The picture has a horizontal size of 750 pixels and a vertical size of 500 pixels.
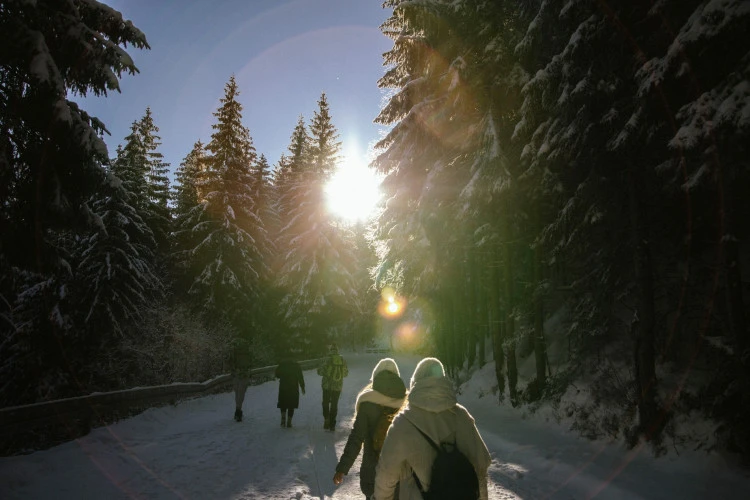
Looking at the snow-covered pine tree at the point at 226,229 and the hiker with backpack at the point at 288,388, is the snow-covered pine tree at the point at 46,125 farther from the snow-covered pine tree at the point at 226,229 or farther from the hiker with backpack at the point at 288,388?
the snow-covered pine tree at the point at 226,229

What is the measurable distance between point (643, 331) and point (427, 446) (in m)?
7.39

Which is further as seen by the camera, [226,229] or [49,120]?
[226,229]

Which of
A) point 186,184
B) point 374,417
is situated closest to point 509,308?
point 374,417

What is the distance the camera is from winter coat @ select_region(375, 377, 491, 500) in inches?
112

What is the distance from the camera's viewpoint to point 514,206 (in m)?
12.7

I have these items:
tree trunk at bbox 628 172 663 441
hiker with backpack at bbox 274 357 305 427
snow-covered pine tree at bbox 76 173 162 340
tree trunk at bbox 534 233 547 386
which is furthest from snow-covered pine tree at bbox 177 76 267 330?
tree trunk at bbox 628 172 663 441

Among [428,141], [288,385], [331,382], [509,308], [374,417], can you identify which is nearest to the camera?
[374,417]

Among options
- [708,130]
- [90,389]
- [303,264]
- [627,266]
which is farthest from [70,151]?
[303,264]

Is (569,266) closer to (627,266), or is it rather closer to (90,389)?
(627,266)

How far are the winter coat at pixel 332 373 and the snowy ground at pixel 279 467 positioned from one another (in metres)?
1.18

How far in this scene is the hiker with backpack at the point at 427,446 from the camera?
106 inches

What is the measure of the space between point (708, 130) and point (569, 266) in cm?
788

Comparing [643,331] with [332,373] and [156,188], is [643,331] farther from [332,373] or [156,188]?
[156,188]

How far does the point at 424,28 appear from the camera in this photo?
1303 cm
